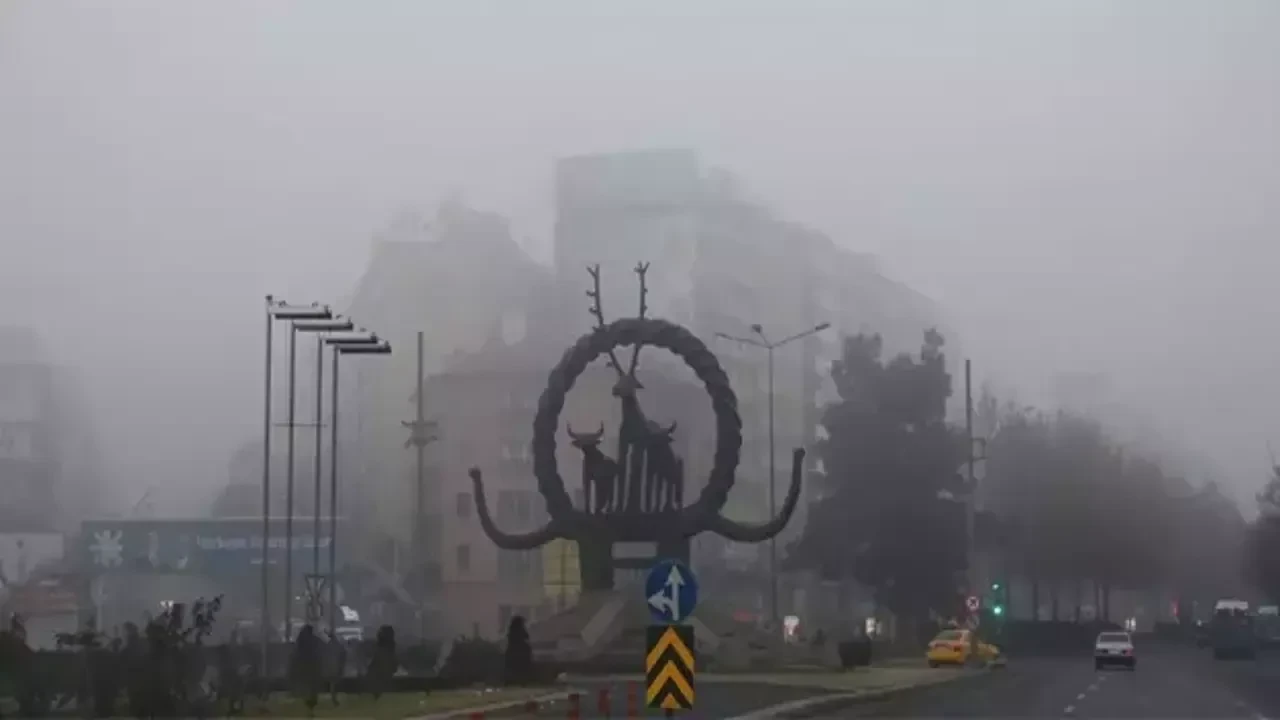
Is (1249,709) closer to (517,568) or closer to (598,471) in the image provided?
(598,471)

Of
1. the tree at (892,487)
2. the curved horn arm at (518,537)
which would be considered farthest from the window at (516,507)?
the curved horn arm at (518,537)

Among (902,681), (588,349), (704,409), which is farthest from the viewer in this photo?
(704,409)

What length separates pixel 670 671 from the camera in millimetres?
24406

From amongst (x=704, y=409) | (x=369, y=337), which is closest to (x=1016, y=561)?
(x=704, y=409)

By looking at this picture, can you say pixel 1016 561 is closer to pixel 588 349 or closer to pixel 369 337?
pixel 588 349

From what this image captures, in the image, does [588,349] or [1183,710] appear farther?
[588,349]

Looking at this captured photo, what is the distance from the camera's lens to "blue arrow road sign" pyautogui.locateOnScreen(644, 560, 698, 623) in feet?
80.7

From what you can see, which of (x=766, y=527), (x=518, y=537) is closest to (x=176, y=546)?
(x=518, y=537)

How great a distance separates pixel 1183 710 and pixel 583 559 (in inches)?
943

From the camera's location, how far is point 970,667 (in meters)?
65.6

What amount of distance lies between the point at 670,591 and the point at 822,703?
15150mm

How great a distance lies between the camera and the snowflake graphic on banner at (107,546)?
227ft

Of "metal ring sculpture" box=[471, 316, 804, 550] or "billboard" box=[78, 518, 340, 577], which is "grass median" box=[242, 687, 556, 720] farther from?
"billboard" box=[78, 518, 340, 577]

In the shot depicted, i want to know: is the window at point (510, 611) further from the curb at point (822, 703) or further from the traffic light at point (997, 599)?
the curb at point (822, 703)
